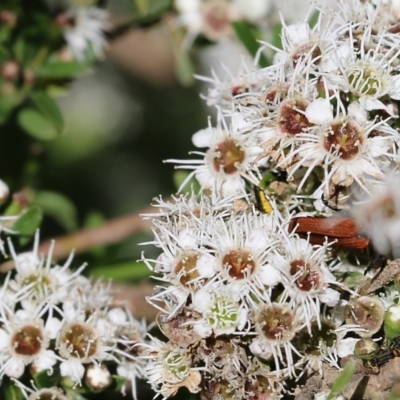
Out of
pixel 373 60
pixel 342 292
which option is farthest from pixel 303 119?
pixel 342 292

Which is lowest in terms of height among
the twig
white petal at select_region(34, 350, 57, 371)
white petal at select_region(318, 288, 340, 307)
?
the twig

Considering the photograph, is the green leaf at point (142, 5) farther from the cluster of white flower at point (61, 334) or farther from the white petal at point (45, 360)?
the white petal at point (45, 360)

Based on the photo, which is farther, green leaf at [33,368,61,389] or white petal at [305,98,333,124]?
green leaf at [33,368,61,389]

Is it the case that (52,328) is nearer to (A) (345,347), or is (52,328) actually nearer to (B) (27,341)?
(B) (27,341)

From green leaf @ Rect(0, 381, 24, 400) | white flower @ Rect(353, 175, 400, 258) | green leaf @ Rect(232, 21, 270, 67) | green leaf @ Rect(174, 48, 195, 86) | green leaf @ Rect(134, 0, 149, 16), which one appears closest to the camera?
white flower @ Rect(353, 175, 400, 258)

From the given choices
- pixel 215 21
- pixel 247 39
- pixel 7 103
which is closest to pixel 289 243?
pixel 247 39

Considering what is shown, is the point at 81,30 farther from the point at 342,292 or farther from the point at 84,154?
the point at 342,292

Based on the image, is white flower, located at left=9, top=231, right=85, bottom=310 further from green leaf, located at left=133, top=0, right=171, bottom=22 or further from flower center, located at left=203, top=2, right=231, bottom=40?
flower center, located at left=203, top=2, right=231, bottom=40

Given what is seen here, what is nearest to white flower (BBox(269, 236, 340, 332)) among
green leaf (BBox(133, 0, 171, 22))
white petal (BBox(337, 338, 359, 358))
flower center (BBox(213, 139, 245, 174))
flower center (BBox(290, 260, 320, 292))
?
flower center (BBox(290, 260, 320, 292))
